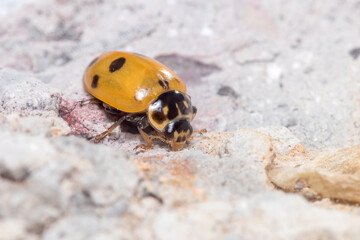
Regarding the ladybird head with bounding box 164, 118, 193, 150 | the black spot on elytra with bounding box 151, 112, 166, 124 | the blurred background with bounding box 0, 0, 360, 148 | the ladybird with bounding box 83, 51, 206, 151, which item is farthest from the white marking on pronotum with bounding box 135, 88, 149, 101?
the blurred background with bounding box 0, 0, 360, 148

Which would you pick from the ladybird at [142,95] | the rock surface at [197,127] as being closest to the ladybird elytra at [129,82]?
the ladybird at [142,95]

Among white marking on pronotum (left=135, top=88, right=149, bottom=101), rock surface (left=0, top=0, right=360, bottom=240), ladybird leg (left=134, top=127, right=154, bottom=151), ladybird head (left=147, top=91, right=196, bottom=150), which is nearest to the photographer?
rock surface (left=0, top=0, right=360, bottom=240)

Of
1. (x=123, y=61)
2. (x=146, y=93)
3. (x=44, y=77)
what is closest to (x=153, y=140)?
(x=146, y=93)

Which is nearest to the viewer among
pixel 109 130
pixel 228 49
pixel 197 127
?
pixel 109 130

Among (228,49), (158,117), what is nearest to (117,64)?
(158,117)

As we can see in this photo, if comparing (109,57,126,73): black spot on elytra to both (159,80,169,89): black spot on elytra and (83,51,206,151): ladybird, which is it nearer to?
(83,51,206,151): ladybird

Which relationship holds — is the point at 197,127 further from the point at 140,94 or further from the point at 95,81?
the point at 95,81
